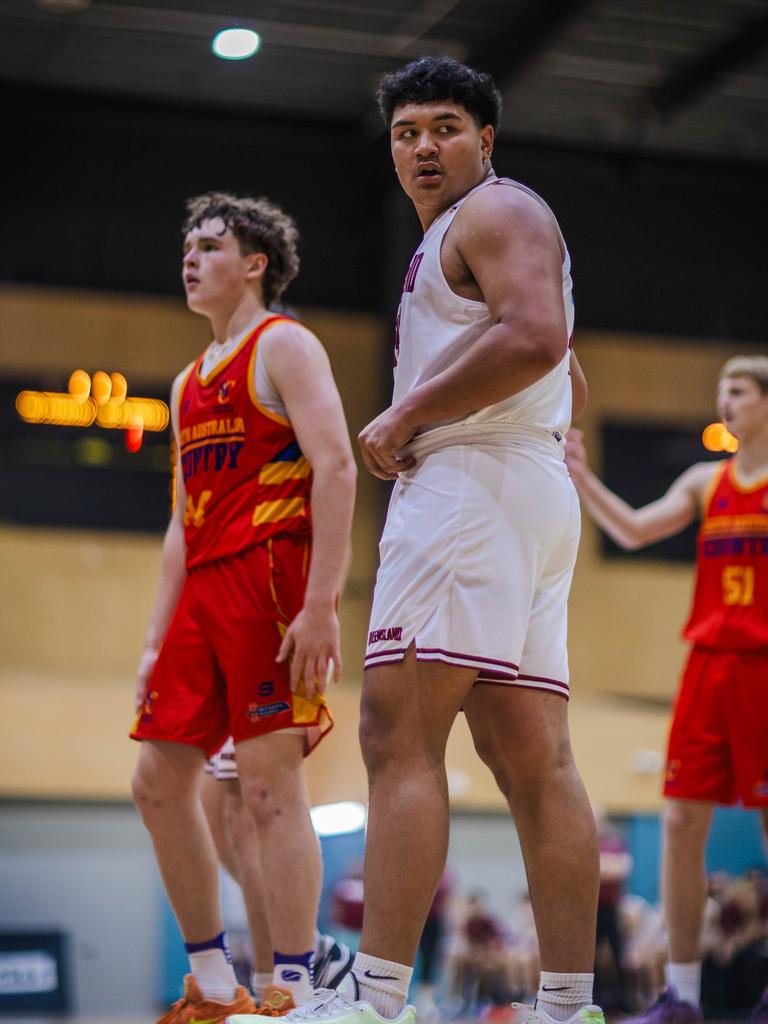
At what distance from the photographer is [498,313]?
279 centimetres

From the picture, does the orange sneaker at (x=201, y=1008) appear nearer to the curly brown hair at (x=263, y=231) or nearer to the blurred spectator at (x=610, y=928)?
the curly brown hair at (x=263, y=231)

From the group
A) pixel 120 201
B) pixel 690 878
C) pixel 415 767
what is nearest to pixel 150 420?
pixel 120 201

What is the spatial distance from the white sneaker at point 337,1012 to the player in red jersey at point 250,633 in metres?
0.82

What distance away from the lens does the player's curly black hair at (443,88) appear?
9.98 feet

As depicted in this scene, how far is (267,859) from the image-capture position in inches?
138

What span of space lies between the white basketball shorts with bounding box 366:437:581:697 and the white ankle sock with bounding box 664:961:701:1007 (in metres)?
2.22

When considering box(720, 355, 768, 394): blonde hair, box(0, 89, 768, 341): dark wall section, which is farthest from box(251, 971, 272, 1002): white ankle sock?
box(0, 89, 768, 341): dark wall section

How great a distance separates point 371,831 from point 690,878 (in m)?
2.44

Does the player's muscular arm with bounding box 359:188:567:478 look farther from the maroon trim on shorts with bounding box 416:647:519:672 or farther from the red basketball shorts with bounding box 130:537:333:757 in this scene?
the red basketball shorts with bounding box 130:537:333:757

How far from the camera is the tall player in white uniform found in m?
2.70

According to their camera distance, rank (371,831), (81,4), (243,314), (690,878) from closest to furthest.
A: (371,831) < (243,314) < (690,878) < (81,4)

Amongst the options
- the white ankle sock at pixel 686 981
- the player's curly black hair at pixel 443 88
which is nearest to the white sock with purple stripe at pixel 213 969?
the white ankle sock at pixel 686 981

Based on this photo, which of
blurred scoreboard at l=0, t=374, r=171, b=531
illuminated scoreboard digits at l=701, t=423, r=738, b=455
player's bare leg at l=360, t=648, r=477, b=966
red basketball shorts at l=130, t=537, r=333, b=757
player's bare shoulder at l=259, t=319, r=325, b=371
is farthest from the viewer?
illuminated scoreboard digits at l=701, t=423, r=738, b=455

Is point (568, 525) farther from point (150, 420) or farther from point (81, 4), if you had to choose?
point (150, 420)
